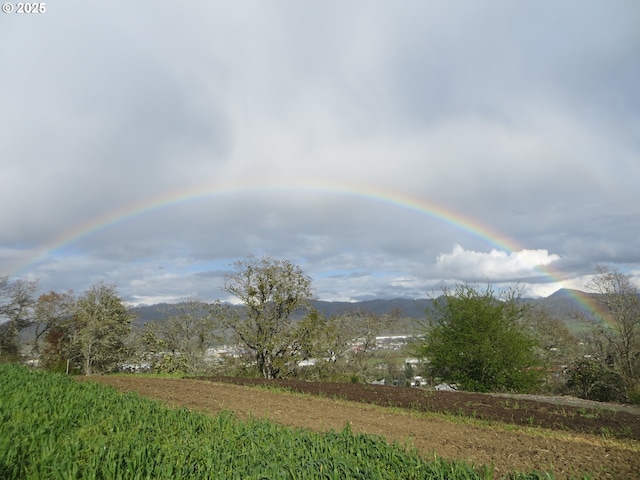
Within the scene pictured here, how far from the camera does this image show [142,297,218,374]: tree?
36828 mm

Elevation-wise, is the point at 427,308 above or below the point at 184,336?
above

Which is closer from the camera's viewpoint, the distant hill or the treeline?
the treeline

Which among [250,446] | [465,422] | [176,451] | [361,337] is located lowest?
[361,337]

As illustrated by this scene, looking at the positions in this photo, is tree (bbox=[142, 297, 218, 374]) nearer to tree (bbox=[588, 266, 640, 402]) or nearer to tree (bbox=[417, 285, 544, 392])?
tree (bbox=[417, 285, 544, 392])

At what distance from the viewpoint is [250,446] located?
637 cm

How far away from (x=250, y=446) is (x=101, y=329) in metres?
36.2

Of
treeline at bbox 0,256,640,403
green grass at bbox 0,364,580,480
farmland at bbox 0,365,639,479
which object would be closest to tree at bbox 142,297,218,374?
treeline at bbox 0,256,640,403

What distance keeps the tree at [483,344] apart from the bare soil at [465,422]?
4.67 meters

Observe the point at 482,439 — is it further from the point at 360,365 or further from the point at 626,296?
the point at 360,365

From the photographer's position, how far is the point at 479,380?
20391 mm

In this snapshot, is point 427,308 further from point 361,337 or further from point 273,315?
point 361,337

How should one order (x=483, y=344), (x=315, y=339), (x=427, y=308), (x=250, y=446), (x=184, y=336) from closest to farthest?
(x=250, y=446) → (x=483, y=344) → (x=427, y=308) → (x=315, y=339) → (x=184, y=336)

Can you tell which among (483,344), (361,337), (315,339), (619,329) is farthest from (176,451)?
(361,337)

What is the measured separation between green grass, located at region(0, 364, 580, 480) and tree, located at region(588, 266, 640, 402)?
1151 inches
